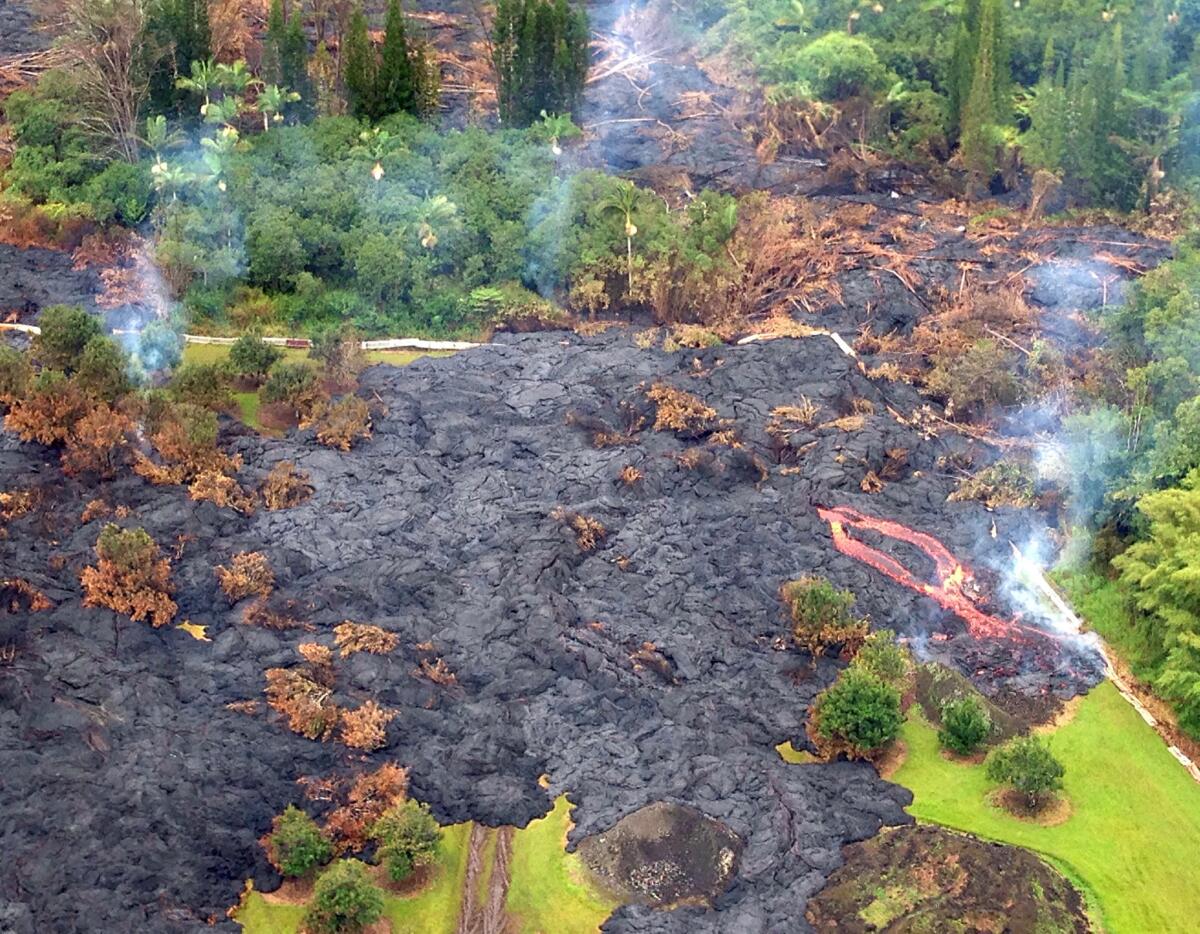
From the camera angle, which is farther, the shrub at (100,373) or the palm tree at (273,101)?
the palm tree at (273,101)

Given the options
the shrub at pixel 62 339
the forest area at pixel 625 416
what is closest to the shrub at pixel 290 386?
the forest area at pixel 625 416

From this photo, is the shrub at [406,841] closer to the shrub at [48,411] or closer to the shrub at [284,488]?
the shrub at [284,488]

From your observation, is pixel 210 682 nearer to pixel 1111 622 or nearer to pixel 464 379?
pixel 464 379

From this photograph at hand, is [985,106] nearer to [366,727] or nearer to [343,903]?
[366,727]

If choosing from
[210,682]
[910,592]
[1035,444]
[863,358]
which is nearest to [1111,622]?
[910,592]

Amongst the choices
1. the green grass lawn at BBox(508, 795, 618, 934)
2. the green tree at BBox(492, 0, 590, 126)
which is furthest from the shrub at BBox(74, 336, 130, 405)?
the green tree at BBox(492, 0, 590, 126)
